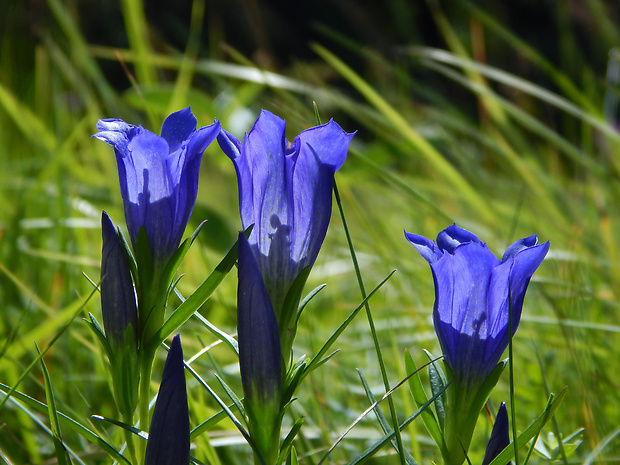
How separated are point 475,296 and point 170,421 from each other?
21 cm

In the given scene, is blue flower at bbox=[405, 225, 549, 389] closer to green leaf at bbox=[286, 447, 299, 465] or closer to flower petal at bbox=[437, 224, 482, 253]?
flower petal at bbox=[437, 224, 482, 253]

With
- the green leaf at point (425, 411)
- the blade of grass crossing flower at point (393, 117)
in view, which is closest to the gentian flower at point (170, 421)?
the green leaf at point (425, 411)

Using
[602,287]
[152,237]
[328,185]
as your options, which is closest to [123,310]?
[152,237]

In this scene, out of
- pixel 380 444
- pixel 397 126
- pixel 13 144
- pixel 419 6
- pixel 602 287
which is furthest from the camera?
pixel 419 6

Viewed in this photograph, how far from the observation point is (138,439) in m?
0.44

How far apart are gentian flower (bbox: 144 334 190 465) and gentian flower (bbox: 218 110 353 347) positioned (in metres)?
0.08

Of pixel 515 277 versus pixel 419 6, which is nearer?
pixel 515 277

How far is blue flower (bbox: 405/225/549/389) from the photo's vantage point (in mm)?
399

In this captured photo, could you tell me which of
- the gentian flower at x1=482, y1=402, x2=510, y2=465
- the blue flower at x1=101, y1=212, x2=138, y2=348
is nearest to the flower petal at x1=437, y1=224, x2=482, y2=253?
the gentian flower at x1=482, y1=402, x2=510, y2=465

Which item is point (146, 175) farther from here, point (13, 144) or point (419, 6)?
point (419, 6)

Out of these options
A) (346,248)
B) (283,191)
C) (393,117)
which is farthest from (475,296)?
(346,248)

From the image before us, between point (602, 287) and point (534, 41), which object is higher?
point (534, 41)

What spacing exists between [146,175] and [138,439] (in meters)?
0.18

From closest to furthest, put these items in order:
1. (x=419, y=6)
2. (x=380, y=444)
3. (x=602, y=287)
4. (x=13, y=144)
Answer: (x=380, y=444) < (x=602, y=287) < (x=13, y=144) < (x=419, y=6)
